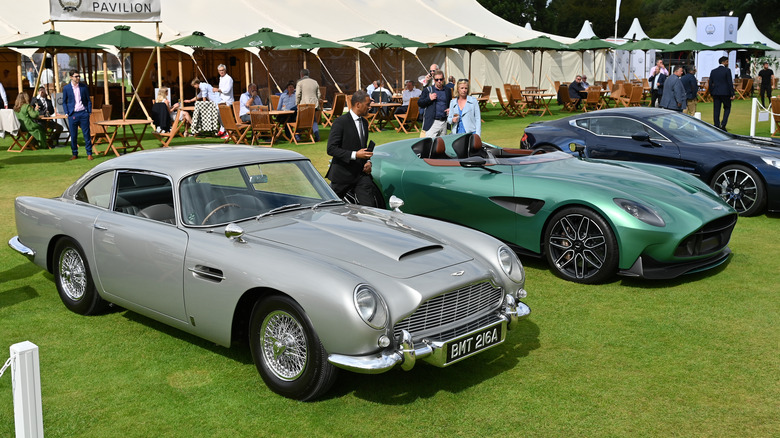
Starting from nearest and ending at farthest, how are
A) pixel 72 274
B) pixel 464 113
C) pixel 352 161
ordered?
pixel 72 274, pixel 352 161, pixel 464 113

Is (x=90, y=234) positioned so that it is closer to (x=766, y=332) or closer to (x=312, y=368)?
(x=312, y=368)

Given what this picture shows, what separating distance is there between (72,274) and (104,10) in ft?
53.8

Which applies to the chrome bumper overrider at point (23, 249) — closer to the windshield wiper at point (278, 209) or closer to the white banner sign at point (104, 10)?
the windshield wiper at point (278, 209)

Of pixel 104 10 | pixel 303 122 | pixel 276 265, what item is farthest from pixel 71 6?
pixel 276 265

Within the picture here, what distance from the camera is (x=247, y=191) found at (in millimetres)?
5738

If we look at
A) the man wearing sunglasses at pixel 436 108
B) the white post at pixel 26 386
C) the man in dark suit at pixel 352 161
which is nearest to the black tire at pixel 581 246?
the man in dark suit at pixel 352 161

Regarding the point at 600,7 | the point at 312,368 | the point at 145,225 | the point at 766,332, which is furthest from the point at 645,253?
the point at 600,7

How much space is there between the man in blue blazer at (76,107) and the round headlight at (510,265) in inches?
513

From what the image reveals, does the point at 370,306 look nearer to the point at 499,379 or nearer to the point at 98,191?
the point at 499,379

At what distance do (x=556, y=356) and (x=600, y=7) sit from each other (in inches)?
3324

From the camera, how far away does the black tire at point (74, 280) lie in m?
5.98

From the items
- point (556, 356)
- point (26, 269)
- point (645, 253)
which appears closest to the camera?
point (556, 356)

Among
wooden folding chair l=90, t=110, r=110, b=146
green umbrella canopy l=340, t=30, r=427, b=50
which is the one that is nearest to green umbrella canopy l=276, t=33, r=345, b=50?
green umbrella canopy l=340, t=30, r=427, b=50

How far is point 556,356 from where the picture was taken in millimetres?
5293
